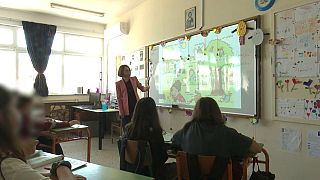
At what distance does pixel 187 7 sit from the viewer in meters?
4.00

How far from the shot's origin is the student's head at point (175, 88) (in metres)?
4.17

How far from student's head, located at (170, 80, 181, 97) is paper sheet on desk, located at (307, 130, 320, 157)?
2.00 metres

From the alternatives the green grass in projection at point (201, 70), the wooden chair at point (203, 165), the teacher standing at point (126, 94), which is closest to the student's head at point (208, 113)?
the wooden chair at point (203, 165)

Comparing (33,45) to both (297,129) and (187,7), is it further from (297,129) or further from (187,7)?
(297,129)

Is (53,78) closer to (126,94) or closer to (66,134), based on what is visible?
(66,134)

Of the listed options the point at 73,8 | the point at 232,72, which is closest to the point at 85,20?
the point at 73,8

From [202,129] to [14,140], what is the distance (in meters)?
1.85

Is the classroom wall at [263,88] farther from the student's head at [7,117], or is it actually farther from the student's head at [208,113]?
the student's head at [7,117]

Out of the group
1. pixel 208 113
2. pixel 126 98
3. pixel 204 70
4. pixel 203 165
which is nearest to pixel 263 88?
pixel 204 70

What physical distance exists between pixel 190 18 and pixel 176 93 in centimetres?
109

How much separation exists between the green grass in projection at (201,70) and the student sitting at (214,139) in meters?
1.23

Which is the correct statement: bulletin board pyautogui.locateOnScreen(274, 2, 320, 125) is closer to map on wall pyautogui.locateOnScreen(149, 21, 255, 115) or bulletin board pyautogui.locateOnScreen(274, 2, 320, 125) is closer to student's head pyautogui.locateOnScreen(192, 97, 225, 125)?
map on wall pyautogui.locateOnScreen(149, 21, 255, 115)

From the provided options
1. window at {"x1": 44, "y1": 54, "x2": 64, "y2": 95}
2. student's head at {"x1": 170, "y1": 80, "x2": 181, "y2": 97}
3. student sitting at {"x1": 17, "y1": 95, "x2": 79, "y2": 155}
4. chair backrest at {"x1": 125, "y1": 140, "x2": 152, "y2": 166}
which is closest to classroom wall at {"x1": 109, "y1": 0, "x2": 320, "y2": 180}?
student's head at {"x1": 170, "y1": 80, "x2": 181, "y2": 97}

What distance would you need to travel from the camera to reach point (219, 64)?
343 centimetres
